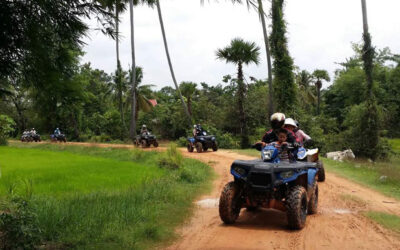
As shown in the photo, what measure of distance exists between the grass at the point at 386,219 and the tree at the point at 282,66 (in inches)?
635

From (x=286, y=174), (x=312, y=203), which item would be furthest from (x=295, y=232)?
(x=312, y=203)

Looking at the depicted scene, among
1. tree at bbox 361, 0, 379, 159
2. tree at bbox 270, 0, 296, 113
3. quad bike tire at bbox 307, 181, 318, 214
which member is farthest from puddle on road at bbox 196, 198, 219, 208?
tree at bbox 270, 0, 296, 113

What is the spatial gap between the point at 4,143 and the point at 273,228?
109 feet

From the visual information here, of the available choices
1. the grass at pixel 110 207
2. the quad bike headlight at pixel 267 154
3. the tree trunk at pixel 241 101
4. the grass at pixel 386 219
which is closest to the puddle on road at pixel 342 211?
the grass at pixel 386 219

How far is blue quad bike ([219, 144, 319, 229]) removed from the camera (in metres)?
5.82

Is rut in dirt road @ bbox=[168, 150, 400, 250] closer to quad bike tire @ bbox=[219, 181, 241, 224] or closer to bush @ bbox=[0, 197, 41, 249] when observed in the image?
quad bike tire @ bbox=[219, 181, 241, 224]

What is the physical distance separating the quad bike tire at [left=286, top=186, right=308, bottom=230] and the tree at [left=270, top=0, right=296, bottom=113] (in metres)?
17.4

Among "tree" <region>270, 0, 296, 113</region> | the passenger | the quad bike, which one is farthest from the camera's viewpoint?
"tree" <region>270, 0, 296, 113</region>

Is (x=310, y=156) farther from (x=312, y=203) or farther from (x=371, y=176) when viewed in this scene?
(x=371, y=176)

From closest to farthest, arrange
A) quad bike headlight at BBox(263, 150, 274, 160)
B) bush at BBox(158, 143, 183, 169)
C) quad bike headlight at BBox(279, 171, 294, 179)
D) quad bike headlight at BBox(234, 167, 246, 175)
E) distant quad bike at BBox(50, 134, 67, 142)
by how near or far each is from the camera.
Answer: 1. quad bike headlight at BBox(279, 171, 294, 179)
2. quad bike headlight at BBox(234, 167, 246, 175)
3. quad bike headlight at BBox(263, 150, 274, 160)
4. bush at BBox(158, 143, 183, 169)
5. distant quad bike at BBox(50, 134, 67, 142)

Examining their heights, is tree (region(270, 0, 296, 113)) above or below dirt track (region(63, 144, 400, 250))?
above

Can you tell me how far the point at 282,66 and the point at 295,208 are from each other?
18.2 metres

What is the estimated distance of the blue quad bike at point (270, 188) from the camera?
19.1 feet

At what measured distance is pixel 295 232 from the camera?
5754 mm
